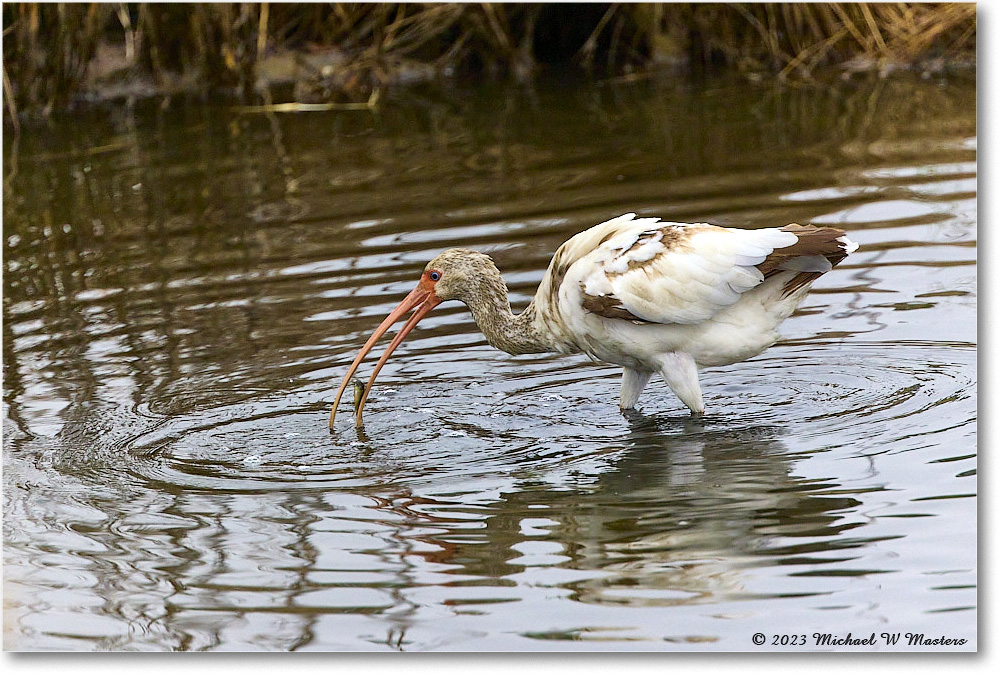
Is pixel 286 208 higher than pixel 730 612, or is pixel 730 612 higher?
pixel 286 208

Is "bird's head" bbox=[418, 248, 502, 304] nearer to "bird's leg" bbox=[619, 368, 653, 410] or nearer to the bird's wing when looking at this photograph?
the bird's wing

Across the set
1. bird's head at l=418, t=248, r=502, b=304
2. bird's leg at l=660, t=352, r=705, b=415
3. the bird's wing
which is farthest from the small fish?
bird's leg at l=660, t=352, r=705, b=415

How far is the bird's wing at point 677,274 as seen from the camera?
6738 mm

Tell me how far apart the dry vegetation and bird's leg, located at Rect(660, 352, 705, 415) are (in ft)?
32.6

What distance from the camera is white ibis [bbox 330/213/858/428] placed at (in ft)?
22.1

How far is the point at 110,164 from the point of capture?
14.4m

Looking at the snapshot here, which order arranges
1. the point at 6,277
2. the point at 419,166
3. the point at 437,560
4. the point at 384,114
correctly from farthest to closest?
the point at 384,114 < the point at 419,166 < the point at 6,277 < the point at 437,560

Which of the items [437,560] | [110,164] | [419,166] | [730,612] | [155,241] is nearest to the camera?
[730,612]

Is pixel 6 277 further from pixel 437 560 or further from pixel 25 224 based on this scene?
pixel 437 560

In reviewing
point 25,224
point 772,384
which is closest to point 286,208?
point 25,224

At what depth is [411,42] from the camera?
58.1 ft

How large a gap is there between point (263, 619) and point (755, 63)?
44.3 ft

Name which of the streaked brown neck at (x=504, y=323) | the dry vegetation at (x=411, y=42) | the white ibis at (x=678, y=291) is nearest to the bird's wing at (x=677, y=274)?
the white ibis at (x=678, y=291)

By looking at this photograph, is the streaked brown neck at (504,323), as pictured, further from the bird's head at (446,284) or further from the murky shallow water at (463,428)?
the murky shallow water at (463,428)
